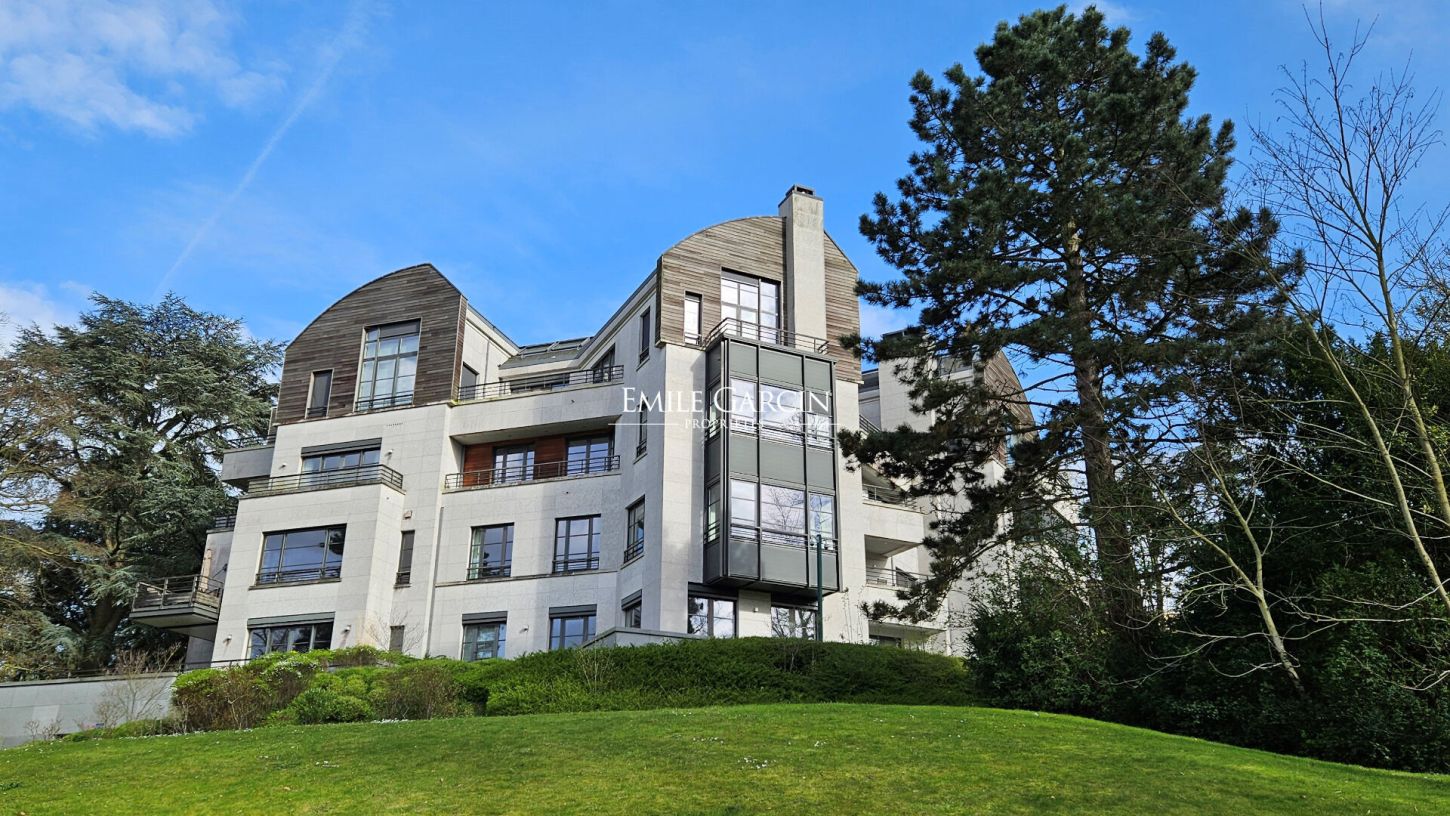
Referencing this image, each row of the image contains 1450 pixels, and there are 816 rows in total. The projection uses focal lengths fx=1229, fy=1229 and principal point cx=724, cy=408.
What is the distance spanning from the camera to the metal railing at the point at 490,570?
38.9 meters

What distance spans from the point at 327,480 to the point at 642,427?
11795mm

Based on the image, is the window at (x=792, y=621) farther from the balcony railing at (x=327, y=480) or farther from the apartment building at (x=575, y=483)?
the balcony railing at (x=327, y=480)

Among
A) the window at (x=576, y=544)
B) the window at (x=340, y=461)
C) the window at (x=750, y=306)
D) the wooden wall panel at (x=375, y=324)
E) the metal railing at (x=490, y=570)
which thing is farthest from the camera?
the wooden wall panel at (x=375, y=324)

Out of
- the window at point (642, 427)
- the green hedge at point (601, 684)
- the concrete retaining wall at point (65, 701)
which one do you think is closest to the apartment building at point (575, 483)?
the window at point (642, 427)

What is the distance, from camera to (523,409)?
40844mm

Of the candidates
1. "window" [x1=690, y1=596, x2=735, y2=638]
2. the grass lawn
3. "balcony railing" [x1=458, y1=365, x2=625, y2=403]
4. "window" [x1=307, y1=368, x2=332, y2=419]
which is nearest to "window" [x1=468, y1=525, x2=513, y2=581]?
"balcony railing" [x1=458, y1=365, x2=625, y2=403]

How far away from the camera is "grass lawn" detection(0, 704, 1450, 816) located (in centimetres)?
1380

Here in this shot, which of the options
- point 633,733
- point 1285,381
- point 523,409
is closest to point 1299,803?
point 633,733

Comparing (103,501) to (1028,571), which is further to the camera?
(103,501)

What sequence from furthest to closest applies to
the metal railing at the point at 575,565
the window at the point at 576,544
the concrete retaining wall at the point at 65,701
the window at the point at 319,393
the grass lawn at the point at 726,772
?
1. the window at the point at 319,393
2. the window at the point at 576,544
3. the metal railing at the point at 575,565
4. the concrete retaining wall at the point at 65,701
5. the grass lawn at the point at 726,772

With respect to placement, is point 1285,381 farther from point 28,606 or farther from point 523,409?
point 28,606

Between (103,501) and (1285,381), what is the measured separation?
3837 centimetres

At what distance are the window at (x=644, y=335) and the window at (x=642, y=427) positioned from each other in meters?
1.73

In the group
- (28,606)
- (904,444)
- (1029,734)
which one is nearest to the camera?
(1029,734)
